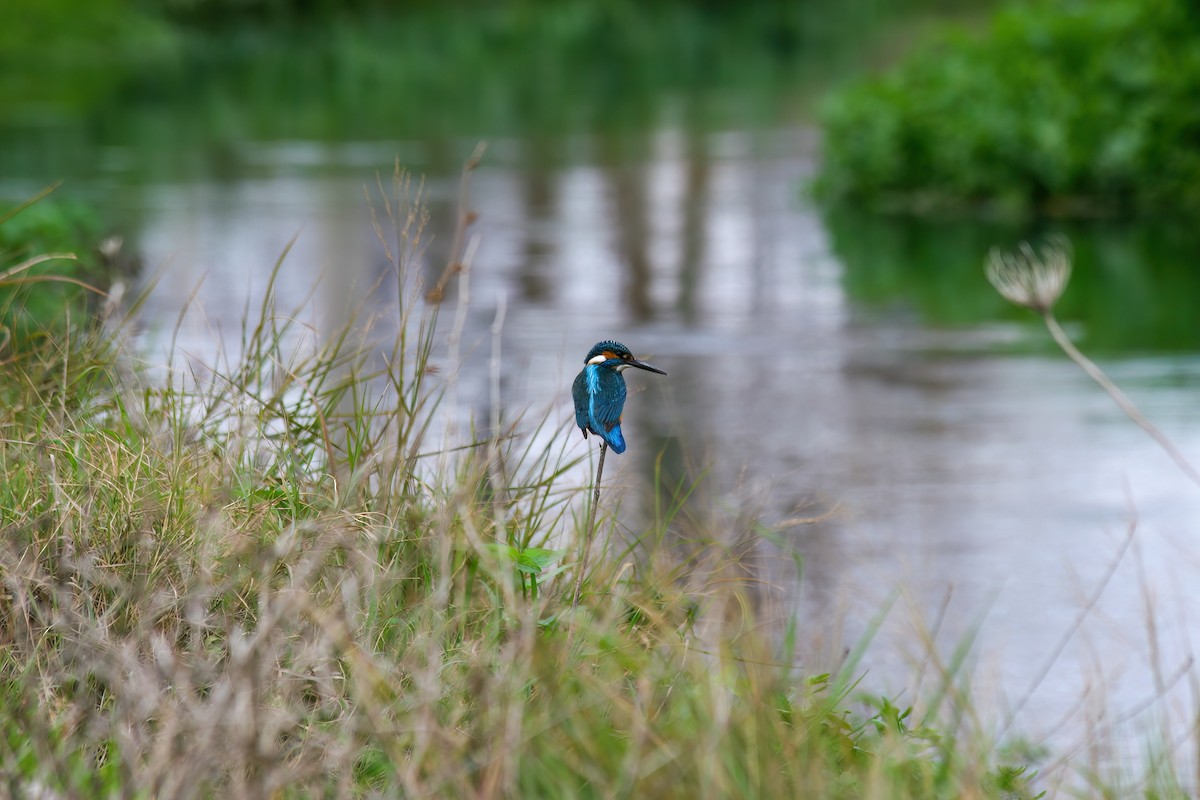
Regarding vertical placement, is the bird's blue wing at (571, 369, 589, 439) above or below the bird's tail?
above

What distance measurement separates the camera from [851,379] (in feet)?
29.1

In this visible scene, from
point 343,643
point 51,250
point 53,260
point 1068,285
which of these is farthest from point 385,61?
point 343,643

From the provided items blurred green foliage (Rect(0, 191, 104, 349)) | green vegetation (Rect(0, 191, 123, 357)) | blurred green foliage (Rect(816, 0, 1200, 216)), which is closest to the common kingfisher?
green vegetation (Rect(0, 191, 123, 357))

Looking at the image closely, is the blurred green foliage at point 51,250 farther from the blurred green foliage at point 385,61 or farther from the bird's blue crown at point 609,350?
the blurred green foliage at point 385,61

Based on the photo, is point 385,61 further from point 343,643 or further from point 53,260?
point 343,643

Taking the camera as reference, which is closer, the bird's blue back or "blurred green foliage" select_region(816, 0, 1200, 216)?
the bird's blue back

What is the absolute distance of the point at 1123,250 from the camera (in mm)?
12852

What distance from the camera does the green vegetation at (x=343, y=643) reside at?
243 cm

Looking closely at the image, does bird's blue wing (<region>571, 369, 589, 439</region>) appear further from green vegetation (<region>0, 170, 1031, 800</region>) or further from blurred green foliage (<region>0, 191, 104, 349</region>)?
blurred green foliage (<region>0, 191, 104, 349</region>)

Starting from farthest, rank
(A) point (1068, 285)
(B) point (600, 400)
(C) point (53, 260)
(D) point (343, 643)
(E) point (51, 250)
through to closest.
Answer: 1. (A) point (1068, 285)
2. (E) point (51, 250)
3. (C) point (53, 260)
4. (B) point (600, 400)
5. (D) point (343, 643)

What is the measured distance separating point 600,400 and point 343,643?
0.68 metres

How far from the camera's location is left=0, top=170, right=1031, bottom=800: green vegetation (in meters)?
2.43

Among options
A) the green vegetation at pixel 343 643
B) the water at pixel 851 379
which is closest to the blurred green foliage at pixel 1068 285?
the water at pixel 851 379

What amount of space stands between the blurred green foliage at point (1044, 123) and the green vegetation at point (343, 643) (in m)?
11.8
